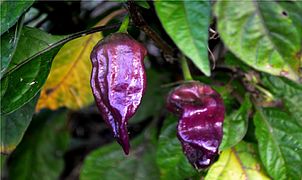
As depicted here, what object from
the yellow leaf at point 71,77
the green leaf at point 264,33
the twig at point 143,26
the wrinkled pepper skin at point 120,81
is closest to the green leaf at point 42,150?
the yellow leaf at point 71,77

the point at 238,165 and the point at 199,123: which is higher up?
the point at 199,123

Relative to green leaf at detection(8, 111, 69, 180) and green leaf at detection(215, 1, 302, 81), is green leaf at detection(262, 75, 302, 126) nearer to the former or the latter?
green leaf at detection(215, 1, 302, 81)

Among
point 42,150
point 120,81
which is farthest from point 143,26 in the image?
point 42,150

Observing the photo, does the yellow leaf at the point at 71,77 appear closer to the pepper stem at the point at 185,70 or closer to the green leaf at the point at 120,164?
the green leaf at the point at 120,164

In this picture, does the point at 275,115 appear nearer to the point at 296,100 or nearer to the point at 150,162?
the point at 296,100

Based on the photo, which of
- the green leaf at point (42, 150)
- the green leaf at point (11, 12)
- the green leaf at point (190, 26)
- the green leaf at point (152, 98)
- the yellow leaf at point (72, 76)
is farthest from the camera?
the green leaf at point (42, 150)

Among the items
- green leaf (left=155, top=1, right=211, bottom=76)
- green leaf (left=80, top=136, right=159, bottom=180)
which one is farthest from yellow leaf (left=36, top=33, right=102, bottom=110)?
green leaf (left=155, top=1, right=211, bottom=76)

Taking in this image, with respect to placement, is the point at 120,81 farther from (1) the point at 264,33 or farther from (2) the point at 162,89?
(2) the point at 162,89
